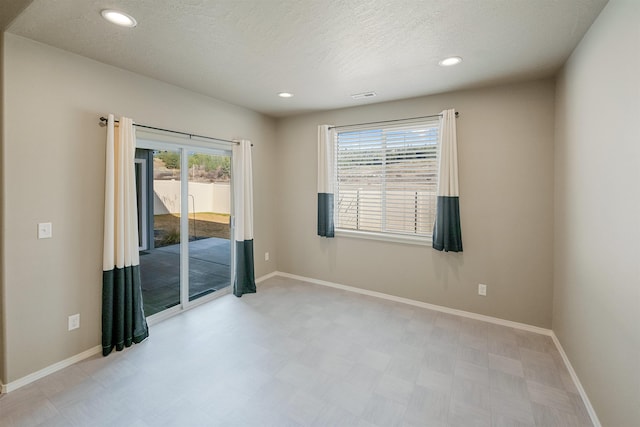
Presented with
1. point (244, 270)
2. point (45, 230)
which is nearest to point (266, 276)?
point (244, 270)

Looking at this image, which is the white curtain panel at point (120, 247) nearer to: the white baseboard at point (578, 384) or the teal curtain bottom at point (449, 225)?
the teal curtain bottom at point (449, 225)

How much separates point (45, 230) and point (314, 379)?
96.5 inches

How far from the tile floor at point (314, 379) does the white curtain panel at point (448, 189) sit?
0.94 metres

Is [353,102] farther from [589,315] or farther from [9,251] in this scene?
[9,251]

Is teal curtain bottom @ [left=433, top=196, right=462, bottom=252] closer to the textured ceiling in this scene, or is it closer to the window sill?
the window sill

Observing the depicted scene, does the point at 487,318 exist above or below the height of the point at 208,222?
below

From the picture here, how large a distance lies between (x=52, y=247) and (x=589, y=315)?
4125mm

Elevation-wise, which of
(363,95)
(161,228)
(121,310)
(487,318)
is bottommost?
(487,318)

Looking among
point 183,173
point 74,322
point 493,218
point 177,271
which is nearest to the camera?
point 74,322

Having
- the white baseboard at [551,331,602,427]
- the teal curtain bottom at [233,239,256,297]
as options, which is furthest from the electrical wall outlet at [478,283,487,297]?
the teal curtain bottom at [233,239,256,297]

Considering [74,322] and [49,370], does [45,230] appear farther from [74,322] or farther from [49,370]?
[49,370]

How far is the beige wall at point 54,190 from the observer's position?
83.9 inches

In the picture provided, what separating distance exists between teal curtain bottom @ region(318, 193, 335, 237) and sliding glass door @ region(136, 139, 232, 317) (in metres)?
1.31

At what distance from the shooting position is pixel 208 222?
12.7 ft
